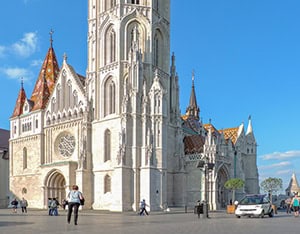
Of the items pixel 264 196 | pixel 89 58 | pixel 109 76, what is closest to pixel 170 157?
pixel 109 76

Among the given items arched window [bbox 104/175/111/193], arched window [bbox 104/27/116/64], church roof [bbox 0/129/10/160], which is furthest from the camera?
church roof [bbox 0/129/10/160]

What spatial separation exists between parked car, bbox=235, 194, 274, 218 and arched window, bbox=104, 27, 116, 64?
23221 millimetres

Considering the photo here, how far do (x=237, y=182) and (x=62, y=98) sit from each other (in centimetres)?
2058

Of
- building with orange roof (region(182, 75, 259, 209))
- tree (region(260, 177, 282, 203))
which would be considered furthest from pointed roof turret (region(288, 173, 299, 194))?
building with orange roof (region(182, 75, 259, 209))

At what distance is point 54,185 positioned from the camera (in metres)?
A: 47.3

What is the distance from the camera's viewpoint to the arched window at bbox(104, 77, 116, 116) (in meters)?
43.6

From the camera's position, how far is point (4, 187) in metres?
59.2

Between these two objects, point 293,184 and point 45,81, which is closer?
point 45,81

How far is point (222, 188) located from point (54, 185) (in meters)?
18.1

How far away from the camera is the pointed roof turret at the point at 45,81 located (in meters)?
52.0

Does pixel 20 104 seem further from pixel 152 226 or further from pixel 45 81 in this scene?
pixel 152 226

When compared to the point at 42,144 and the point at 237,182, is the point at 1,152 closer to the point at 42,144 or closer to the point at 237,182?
the point at 42,144

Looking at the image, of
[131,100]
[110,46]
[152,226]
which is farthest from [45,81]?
[152,226]

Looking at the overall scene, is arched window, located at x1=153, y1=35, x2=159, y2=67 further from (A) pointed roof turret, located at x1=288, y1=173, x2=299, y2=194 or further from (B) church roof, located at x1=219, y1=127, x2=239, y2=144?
(A) pointed roof turret, located at x1=288, y1=173, x2=299, y2=194
